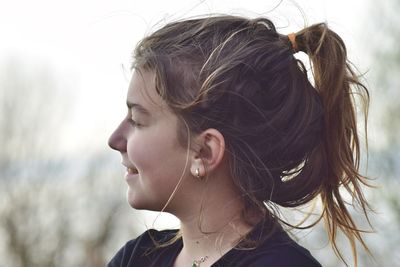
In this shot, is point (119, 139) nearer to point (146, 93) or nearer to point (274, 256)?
point (146, 93)

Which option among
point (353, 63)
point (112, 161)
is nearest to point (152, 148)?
point (353, 63)

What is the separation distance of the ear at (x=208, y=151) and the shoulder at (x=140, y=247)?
12.9 inches

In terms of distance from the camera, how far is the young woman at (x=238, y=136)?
211 cm

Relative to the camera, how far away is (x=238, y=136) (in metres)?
2.11

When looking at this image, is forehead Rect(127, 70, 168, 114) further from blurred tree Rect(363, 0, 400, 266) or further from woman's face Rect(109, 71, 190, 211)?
blurred tree Rect(363, 0, 400, 266)

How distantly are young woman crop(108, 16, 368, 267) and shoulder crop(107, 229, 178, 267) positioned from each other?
0.16m

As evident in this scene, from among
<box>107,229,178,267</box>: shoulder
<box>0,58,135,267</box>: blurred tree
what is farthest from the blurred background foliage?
<box>107,229,178,267</box>: shoulder

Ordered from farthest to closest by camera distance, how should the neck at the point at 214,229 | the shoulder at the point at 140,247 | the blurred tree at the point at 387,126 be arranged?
the blurred tree at the point at 387,126 < the shoulder at the point at 140,247 < the neck at the point at 214,229

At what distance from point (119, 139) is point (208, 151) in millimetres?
210

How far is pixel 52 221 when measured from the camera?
1217 cm

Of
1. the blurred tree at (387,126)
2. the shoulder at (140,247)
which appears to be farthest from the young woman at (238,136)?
the blurred tree at (387,126)

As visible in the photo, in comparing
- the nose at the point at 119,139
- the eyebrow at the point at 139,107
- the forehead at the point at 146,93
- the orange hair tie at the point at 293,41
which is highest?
the orange hair tie at the point at 293,41

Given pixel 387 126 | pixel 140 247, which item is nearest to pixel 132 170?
pixel 140 247

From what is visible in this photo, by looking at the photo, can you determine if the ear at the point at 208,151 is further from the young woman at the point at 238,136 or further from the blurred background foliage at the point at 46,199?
the blurred background foliage at the point at 46,199
